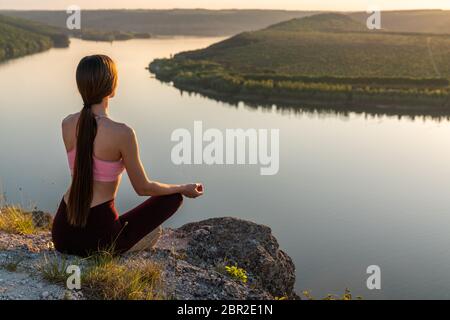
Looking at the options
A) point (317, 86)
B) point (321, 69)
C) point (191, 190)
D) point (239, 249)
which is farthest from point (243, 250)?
point (321, 69)

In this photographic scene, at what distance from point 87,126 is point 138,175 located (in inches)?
23.8

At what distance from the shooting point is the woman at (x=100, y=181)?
5.06 m

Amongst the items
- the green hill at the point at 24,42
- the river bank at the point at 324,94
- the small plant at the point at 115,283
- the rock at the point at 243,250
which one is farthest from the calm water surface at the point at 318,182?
the green hill at the point at 24,42

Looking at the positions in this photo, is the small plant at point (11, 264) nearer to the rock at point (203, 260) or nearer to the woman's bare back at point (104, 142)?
the rock at point (203, 260)

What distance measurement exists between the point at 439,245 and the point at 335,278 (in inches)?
118

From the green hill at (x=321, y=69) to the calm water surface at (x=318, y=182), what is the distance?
19.4ft

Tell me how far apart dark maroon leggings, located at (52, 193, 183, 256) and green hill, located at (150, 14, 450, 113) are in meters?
31.8

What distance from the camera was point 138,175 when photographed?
208 inches

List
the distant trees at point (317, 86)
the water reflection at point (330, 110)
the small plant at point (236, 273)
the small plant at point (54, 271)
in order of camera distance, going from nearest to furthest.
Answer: the small plant at point (54, 271), the small plant at point (236, 273), the water reflection at point (330, 110), the distant trees at point (317, 86)

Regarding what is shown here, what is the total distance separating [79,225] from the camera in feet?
17.7

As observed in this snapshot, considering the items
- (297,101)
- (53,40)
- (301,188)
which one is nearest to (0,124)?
(301,188)

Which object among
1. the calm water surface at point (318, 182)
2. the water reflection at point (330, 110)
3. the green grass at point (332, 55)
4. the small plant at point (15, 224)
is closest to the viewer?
the small plant at point (15, 224)

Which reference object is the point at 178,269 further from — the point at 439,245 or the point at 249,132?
the point at 249,132
